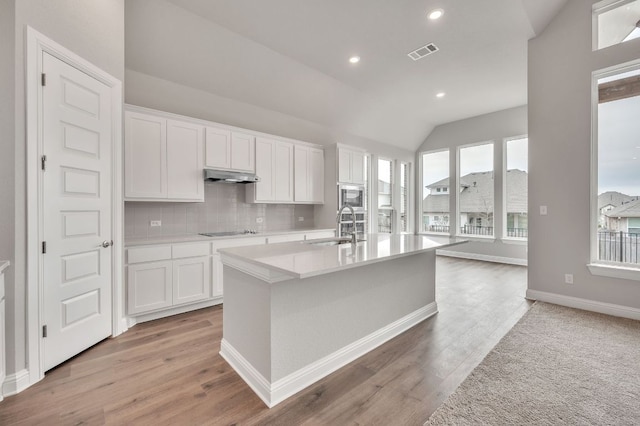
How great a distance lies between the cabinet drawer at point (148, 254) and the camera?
2.92m

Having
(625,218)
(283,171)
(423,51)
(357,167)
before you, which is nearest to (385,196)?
(357,167)

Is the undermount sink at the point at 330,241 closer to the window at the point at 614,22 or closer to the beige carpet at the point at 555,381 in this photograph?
the beige carpet at the point at 555,381

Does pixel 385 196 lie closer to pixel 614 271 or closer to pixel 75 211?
pixel 614 271

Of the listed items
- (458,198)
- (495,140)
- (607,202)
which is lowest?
(607,202)

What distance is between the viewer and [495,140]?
20.7 ft

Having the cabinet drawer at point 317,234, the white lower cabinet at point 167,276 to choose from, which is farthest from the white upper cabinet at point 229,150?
the cabinet drawer at point 317,234

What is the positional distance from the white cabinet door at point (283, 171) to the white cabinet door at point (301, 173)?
0.09 meters

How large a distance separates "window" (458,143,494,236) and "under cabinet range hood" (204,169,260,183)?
531 cm

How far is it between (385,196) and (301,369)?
18.9 feet

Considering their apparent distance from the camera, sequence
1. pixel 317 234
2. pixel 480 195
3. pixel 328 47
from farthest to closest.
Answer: pixel 480 195
pixel 317 234
pixel 328 47

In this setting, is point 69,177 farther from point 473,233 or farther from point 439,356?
point 473,233

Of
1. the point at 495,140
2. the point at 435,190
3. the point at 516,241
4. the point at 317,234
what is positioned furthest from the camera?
the point at 435,190

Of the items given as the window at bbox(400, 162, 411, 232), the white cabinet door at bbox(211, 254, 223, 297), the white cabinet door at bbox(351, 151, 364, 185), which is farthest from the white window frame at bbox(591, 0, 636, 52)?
the white cabinet door at bbox(211, 254, 223, 297)

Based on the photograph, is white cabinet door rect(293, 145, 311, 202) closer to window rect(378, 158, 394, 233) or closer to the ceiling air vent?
the ceiling air vent
